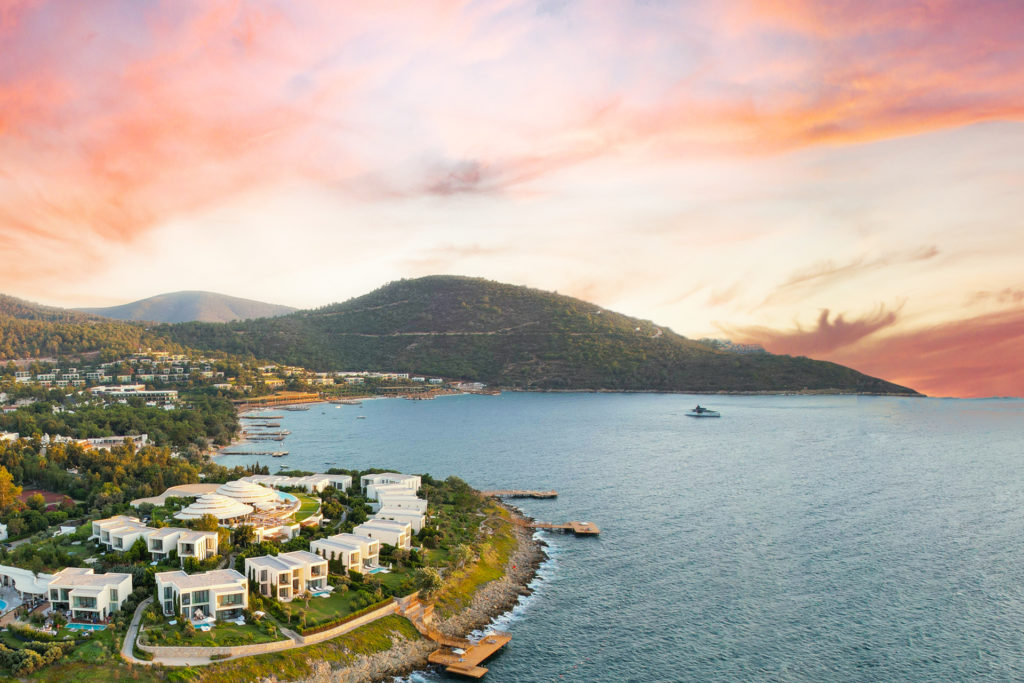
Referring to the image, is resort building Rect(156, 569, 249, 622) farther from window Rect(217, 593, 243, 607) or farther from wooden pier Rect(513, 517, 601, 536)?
wooden pier Rect(513, 517, 601, 536)

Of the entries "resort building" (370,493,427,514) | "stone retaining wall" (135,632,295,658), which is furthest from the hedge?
"resort building" (370,493,427,514)

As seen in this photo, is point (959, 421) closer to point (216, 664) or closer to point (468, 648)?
point (468, 648)

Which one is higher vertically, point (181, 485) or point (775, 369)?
point (775, 369)

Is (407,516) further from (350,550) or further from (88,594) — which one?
(88,594)

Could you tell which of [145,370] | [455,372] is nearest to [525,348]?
[455,372]

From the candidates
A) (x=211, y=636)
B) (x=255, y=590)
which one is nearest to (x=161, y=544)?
(x=255, y=590)

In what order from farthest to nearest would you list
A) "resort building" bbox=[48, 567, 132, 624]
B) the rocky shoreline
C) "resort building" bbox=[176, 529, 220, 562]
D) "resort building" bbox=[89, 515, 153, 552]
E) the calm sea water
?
"resort building" bbox=[89, 515, 153, 552] → "resort building" bbox=[176, 529, 220, 562] → the calm sea water → "resort building" bbox=[48, 567, 132, 624] → the rocky shoreline
